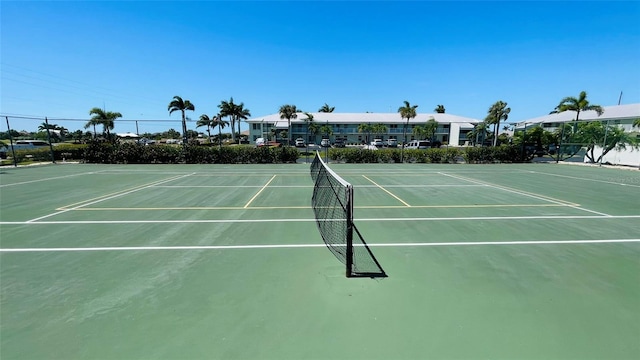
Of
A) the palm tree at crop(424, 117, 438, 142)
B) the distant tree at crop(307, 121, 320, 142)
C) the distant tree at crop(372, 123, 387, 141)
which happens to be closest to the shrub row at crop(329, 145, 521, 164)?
the distant tree at crop(307, 121, 320, 142)

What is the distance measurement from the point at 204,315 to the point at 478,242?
221 inches

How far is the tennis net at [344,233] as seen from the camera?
4274 millimetres

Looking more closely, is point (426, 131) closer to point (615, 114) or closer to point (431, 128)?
point (431, 128)

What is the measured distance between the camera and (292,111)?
44875 mm

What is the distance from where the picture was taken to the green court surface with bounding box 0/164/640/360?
299 cm

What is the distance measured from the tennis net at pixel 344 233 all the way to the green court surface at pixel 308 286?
27cm

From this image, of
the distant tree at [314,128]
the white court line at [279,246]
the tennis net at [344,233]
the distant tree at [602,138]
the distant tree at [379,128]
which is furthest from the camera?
the distant tree at [379,128]

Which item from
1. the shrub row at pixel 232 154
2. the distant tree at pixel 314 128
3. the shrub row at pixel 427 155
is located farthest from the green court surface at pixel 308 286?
the distant tree at pixel 314 128

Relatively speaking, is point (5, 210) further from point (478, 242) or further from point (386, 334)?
point (478, 242)

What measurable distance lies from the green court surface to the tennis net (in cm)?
27

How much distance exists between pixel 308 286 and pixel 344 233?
2.52 meters

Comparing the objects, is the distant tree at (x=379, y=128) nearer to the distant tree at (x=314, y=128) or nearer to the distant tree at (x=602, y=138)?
the distant tree at (x=314, y=128)

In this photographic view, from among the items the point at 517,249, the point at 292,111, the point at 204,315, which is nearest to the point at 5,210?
the point at 204,315

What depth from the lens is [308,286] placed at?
415 centimetres
